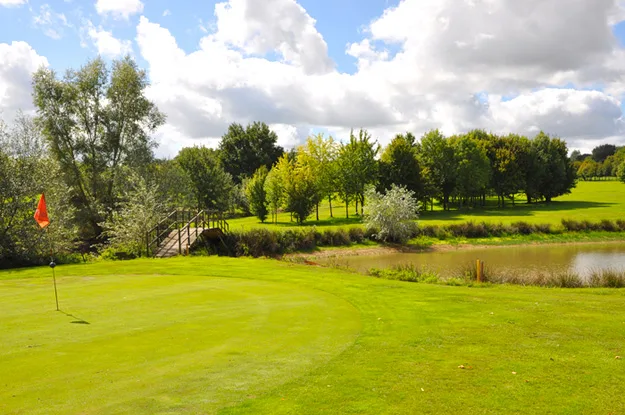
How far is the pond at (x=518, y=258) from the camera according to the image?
33.7 m

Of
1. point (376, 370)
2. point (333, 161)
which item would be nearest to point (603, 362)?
point (376, 370)

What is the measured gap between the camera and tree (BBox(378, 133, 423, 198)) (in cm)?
6700

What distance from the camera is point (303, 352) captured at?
30.0 ft

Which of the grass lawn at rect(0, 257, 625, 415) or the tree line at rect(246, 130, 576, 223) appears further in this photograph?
the tree line at rect(246, 130, 576, 223)

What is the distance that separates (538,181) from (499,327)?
7800 centimetres

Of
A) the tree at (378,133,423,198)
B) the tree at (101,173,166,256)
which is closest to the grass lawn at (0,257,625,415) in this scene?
the tree at (101,173,166,256)

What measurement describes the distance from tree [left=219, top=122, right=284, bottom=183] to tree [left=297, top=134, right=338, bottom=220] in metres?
31.5

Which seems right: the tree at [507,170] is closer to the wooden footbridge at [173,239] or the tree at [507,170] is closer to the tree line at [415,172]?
the tree line at [415,172]

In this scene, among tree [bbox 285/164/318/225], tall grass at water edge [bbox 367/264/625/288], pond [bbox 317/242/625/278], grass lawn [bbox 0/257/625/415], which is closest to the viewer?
grass lawn [bbox 0/257/625/415]

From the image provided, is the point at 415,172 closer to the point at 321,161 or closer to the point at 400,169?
the point at 400,169

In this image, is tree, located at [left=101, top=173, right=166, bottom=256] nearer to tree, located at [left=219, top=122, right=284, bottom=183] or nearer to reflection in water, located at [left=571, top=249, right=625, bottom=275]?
reflection in water, located at [left=571, top=249, right=625, bottom=275]

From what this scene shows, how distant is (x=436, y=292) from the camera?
16.7 m

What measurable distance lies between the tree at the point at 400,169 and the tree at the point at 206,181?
2220 centimetres

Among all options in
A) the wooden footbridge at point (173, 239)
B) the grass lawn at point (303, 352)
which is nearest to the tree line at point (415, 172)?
the wooden footbridge at point (173, 239)
